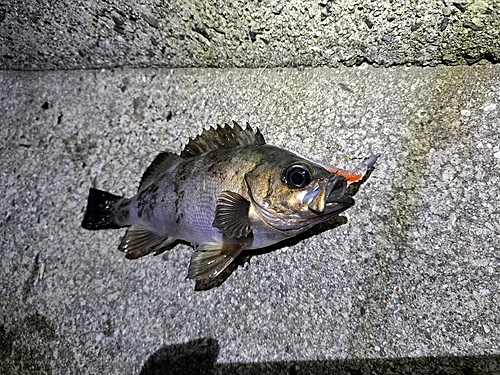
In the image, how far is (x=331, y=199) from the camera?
1.39 metres

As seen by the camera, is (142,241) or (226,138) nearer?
(226,138)

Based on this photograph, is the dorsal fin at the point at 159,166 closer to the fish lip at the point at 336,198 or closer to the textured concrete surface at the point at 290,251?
the textured concrete surface at the point at 290,251

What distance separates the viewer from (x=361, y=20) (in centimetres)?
179

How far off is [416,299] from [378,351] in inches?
10.9

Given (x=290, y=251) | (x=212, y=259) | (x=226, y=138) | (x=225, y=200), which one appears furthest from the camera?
(x=290, y=251)

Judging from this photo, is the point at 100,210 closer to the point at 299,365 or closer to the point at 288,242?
the point at 288,242

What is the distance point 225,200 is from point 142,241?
2.00ft

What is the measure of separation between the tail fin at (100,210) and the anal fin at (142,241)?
0.39ft

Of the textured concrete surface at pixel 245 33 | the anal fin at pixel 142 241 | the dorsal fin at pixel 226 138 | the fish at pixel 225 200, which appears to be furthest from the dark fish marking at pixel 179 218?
the textured concrete surface at pixel 245 33

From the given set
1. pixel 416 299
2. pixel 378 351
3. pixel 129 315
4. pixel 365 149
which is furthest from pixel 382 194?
pixel 129 315

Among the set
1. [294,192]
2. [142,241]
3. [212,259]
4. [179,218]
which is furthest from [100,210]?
[294,192]

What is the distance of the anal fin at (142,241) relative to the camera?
183cm

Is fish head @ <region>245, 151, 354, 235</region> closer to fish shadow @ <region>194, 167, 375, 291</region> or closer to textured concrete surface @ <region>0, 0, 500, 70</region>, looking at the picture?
fish shadow @ <region>194, 167, 375, 291</region>

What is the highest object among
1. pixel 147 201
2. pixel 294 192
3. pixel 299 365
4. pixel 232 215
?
pixel 294 192
